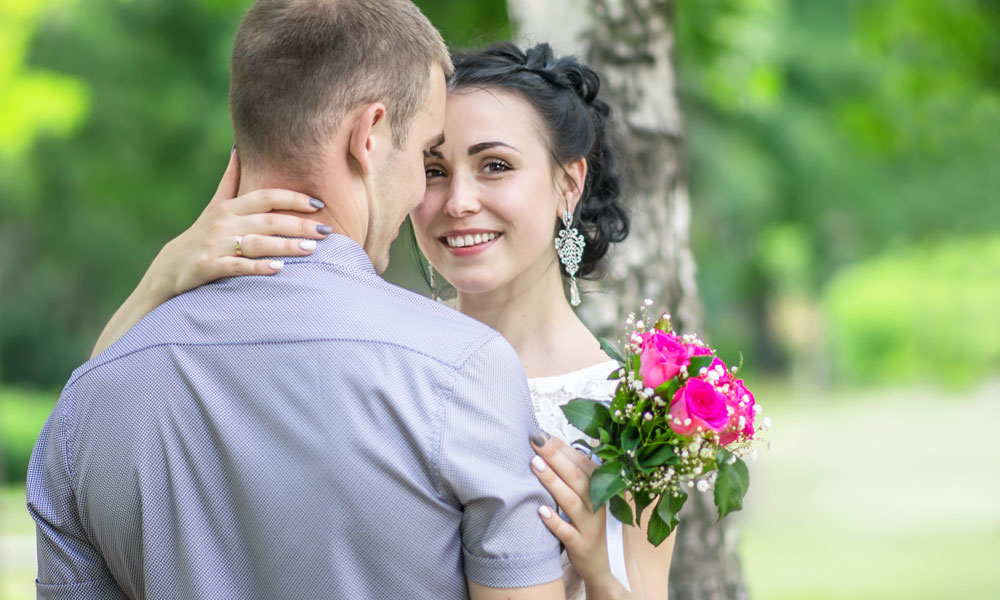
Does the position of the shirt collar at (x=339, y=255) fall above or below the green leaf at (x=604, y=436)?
above

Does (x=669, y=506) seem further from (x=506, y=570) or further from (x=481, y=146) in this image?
(x=481, y=146)

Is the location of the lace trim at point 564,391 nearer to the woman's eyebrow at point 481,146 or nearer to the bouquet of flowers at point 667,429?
the bouquet of flowers at point 667,429

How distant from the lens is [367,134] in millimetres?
1995

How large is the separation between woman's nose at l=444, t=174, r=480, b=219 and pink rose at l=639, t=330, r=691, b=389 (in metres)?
0.78

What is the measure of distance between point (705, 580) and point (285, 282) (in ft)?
8.08

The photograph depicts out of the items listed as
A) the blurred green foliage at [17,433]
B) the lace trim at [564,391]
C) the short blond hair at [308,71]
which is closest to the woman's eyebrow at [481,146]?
the lace trim at [564,391]

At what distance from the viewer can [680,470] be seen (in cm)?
223

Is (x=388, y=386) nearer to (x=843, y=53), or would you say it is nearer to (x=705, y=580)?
(x=705, y=580)

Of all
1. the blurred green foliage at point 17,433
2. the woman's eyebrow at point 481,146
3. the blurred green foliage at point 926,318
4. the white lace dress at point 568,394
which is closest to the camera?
the white lace dress at point 568,394

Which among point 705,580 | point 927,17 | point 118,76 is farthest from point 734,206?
point 705,580

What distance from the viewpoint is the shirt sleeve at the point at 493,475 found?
186 cm

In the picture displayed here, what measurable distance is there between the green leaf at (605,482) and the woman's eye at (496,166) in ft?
3.53

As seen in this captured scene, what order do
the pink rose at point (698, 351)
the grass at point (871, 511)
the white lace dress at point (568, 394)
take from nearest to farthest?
the pink rose at point (698, 351) < the white lace dress at point (568, 394) < the grass at point (871, 511)

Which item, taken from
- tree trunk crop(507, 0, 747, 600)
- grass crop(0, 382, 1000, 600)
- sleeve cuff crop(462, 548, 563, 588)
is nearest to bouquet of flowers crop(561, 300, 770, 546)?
sleeve cuff crop(462, 548, 563, 588)
